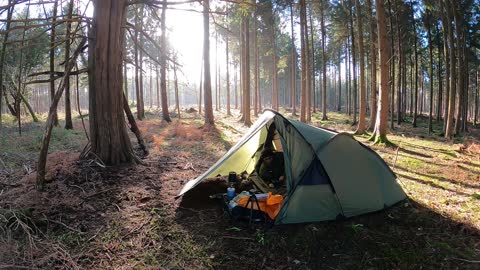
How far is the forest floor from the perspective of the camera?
3.73 meters

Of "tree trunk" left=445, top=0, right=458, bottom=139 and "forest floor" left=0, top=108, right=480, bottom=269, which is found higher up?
"tree trunk" left=445, top=0, right=458, bottom=139

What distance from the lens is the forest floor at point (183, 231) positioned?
3.73 m

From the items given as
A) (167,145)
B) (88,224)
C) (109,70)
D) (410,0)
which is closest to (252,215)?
(88,224)

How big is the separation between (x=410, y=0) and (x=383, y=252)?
2202 cm

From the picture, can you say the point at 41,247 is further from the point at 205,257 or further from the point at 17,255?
the point at 205,257

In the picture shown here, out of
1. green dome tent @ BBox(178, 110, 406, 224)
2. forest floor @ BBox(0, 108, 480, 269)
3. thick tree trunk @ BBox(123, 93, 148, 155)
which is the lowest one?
forest floor @ BBox(0, 108, 480, 269)

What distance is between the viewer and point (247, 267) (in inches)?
144

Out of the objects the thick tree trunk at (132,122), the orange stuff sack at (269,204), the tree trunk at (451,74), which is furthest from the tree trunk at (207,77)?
the tree trunk at (451,74)

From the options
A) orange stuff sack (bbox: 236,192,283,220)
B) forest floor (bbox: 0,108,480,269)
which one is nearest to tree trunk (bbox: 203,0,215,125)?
forest floor (bbox: 0,108,480,269)

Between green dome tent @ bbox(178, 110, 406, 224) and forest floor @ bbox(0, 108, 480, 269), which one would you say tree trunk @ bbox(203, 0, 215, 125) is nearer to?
forest floor @ bbox(0, 108, 480, 269)

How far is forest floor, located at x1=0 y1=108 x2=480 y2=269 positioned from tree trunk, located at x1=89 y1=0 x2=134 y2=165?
2.00ft

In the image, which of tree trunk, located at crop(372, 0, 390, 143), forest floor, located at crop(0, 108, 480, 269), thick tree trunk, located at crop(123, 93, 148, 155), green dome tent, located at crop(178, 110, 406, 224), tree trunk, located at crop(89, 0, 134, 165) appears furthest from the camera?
tree trunk, located at crop(372, 0, 390, 143)

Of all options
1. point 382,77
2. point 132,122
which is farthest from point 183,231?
point 382,77

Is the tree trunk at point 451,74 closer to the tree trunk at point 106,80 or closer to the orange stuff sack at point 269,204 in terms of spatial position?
the orange stuff sack at point 269,204
